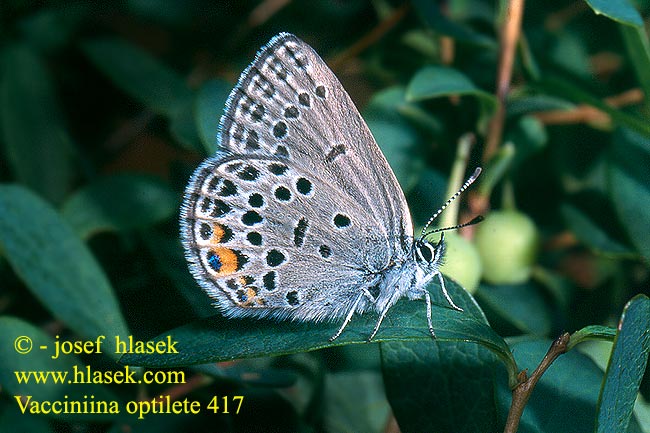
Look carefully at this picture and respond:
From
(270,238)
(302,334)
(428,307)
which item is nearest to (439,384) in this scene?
(428,307)

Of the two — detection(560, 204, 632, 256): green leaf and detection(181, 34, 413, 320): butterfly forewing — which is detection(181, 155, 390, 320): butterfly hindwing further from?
detection(560, 204, 632, 256): green leaf

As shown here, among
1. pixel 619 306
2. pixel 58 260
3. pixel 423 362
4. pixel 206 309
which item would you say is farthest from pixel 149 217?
pixel 619 306

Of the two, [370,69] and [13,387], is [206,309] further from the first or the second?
[370,69]

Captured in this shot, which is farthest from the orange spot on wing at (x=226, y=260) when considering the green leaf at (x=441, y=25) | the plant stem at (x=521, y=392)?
the green leaf at (x=441, y=25)

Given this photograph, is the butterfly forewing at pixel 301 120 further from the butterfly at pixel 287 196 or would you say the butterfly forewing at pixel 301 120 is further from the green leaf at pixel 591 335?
the green leaf at pixel 591 335

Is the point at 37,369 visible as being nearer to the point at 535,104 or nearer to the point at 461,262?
the point at 461,262
